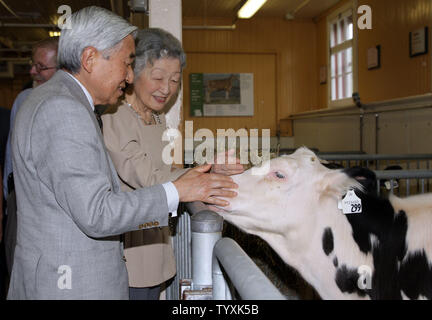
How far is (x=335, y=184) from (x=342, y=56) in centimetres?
1087

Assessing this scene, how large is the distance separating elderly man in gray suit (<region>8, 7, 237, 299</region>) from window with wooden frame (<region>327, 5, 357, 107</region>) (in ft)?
33.4

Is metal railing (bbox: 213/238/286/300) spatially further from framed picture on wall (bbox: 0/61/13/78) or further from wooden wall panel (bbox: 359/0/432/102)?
framed picture on wall (bbox: 0/61/13/78)

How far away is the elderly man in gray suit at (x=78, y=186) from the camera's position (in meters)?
1.21

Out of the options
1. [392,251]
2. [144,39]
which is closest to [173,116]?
[144,39]

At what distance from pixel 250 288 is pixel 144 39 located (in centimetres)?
161

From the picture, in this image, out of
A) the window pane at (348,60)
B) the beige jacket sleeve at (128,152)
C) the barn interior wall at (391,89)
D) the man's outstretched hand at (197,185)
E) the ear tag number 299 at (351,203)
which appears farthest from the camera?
the window pane at (348,60)

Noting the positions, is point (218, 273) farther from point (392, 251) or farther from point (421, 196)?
point (421, 196)

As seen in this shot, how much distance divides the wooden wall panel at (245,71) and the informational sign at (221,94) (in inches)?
5.6

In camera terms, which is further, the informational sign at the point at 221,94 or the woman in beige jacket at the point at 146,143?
the informational sign at the point at 221,94

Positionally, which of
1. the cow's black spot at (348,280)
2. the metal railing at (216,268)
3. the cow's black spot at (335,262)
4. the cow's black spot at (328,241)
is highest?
the metal railing at (216,268)

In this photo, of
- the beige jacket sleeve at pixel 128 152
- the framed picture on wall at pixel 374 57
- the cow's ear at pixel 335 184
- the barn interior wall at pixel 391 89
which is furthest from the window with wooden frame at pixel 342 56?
the beige jacket sleeve at pixel 128 152

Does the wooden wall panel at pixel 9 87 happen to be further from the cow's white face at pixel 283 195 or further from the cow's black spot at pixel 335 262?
the cow's black spot at pixel 335 262

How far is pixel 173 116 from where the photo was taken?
2.87m

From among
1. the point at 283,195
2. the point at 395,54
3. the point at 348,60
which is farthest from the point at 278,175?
the point at 348,60
